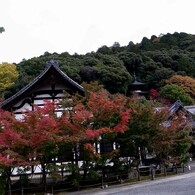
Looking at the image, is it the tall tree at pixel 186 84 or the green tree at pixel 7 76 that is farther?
the green tree at pixel 7 76

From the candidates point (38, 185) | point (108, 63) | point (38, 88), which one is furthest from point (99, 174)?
point (108, 63)

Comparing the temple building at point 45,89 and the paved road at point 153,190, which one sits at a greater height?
the temple building at point 45,89

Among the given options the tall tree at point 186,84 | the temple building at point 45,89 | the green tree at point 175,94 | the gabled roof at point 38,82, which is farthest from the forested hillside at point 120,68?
the gabled roof at point 38,82

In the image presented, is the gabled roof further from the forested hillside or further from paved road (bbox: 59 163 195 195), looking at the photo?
the forested hillside

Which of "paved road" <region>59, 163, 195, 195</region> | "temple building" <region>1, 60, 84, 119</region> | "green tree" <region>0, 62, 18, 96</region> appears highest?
"green tree" <region>0, 62, 18, 96</region>

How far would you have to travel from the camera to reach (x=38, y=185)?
19297 millimetres

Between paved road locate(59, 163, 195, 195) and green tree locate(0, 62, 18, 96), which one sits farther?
green tree locate(0, 62, 18, 96)

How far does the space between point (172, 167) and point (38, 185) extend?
35.0 ft

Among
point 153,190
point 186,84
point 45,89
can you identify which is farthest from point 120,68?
point 153,190

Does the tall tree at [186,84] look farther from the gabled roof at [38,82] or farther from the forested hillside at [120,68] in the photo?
the gabled roof at [38,82]

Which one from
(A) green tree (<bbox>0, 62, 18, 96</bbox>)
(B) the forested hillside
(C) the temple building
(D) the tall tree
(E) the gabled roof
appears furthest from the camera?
(A) green tree (<bbox>0, 62, 18, 96</bbox>)

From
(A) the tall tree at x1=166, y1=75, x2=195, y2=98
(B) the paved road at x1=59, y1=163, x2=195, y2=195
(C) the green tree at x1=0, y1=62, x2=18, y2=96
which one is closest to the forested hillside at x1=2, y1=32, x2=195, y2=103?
(A) the tall tree at x1=166, y1=75, x2=195, y2=98

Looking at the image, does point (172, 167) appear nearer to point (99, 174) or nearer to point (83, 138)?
point (99, 174)

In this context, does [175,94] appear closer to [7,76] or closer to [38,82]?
[7,76]
